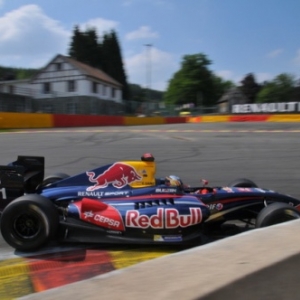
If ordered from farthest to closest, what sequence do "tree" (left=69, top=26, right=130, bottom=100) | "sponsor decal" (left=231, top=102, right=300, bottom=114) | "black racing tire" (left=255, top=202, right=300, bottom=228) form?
"tree" (left=69, top=26, right=130, bottom=100)
"sponsor decal" (left=231, top=102, right=300, bottom=114)
"black racing tire" (left=255, top=202, right=300, bottom=228)

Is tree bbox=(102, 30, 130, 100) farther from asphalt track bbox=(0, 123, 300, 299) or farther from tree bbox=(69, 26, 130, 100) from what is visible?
asphalt track bbox=(0, 123, 300, 299)

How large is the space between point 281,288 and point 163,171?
7135 millimetres

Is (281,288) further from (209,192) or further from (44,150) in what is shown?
(44,150)

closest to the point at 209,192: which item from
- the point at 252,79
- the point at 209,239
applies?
the point at 209,239

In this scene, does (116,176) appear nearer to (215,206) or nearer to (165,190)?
(165,190)

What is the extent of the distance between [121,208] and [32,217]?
93cm

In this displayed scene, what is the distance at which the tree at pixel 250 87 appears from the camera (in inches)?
3351

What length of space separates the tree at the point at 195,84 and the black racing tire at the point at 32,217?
8069cm

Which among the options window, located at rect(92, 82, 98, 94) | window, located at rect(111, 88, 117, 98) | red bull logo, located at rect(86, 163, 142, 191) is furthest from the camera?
window, located at rect(111, 88, 117, 98)

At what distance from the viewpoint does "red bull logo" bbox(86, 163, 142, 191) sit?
4945 millimetres

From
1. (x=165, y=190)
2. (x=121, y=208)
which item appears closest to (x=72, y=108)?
(x=165, y=190)

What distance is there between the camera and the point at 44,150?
12398mm

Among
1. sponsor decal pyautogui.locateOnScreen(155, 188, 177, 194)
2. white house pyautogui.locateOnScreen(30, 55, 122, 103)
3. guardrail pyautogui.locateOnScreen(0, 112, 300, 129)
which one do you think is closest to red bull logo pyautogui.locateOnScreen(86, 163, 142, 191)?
sponsor decal pyautogui.locateOnScreen(155, 188, 177, 194)

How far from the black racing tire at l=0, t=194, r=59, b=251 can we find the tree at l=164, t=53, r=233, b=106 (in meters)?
80.7
